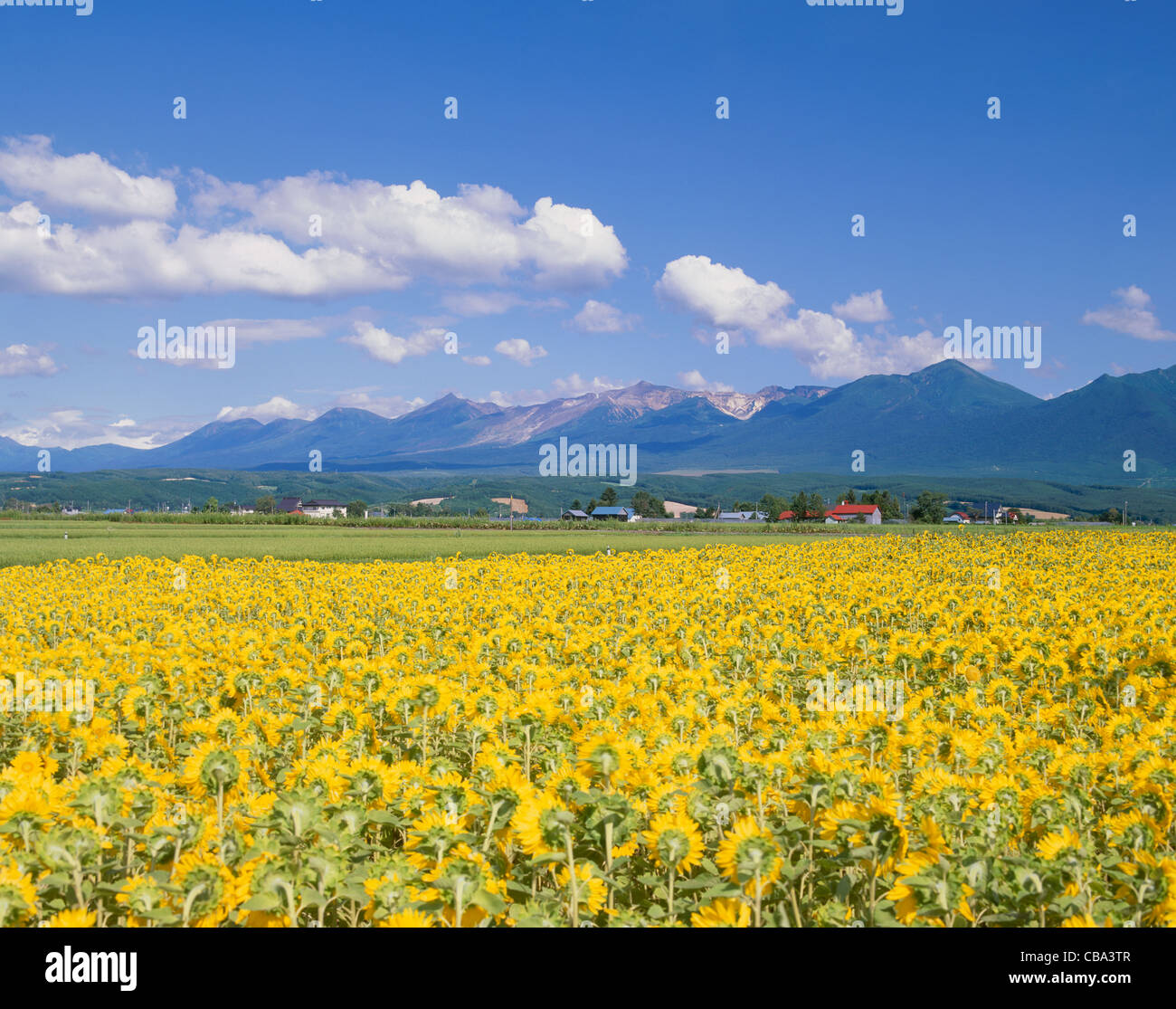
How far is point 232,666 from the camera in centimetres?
1021

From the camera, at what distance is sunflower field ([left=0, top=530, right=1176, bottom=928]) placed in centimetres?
394

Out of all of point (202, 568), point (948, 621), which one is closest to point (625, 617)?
point (948, 621)

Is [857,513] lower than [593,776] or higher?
higher

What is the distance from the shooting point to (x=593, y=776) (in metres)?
5.00

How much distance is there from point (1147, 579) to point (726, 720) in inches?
710

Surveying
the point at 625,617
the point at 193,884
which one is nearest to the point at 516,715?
the point at 193,884

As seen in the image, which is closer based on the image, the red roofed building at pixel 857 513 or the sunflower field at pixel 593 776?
the sunflower field at pixel 593 776

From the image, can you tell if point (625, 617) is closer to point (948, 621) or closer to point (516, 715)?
point (948, 621)

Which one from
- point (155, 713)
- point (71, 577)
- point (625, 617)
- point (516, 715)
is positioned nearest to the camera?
point (516, 715)

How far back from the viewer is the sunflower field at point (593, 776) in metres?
3.94

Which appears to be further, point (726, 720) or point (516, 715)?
point (726, 720)

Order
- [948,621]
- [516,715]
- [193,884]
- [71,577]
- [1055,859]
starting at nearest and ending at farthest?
[193,884] < [1055,859] < [516,715] < [948,621] < [71,577]

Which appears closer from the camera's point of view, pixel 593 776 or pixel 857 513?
pixel 593 776

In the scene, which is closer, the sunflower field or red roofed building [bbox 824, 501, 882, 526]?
the sunflower field
